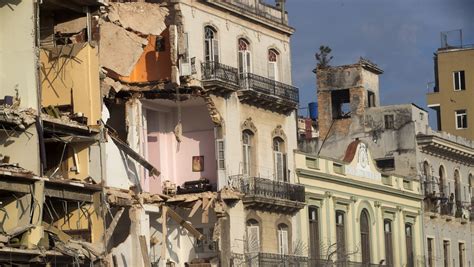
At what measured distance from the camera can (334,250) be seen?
62.8 m

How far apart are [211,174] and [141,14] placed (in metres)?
7.66

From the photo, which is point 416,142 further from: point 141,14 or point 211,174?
point 141,14

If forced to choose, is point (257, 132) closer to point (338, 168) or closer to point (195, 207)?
point (195, 207)

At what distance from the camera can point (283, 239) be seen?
196ft

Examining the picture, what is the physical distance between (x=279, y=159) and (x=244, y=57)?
4581mm

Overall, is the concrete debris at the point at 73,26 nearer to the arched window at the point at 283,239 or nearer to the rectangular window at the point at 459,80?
the arched window at the point at 283,239

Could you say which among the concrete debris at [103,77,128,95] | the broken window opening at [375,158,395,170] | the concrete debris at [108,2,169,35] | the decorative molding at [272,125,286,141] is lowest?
the broken window opening at [375,158,395,170]

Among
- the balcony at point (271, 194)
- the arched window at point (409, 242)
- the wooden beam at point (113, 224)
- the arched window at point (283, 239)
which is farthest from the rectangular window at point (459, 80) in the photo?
the wooden beam at point (113, 224)

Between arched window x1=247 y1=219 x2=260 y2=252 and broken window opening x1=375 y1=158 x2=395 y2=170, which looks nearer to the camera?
arched window x1=247 y1=219 x2=260 y2=252

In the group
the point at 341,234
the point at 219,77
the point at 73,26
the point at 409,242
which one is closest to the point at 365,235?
the point at 341,234

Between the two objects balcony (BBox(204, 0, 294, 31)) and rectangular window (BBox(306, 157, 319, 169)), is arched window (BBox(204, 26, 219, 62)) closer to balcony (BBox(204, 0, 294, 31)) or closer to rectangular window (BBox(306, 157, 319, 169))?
balcony (BBox(204, 0, 294, 31))

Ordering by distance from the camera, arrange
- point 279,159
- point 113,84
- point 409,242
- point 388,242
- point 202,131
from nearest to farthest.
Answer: point 113,84 → point 202,131 → point 279,159 → point 388,242 → point 409,242

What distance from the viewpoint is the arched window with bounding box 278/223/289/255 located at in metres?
59.5

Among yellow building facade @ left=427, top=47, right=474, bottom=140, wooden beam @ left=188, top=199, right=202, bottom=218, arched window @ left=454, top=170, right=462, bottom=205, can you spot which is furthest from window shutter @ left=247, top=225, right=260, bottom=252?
yellow building facade @ left=427, top=47, right=474, bottom=140
